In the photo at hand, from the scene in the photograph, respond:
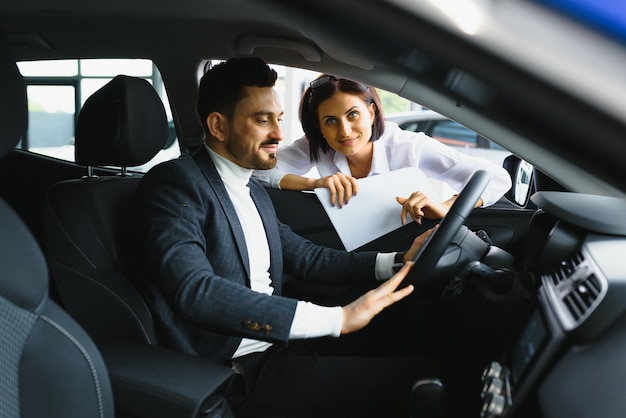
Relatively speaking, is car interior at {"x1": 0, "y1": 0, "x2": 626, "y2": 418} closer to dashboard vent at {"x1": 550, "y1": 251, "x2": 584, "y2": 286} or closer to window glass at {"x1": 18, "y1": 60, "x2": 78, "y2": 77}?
dashboard vent at {"x1": 550, "y1": 251, "x2": 584, "y2": 286}

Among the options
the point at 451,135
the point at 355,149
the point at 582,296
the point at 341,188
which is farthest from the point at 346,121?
the point at 451,135

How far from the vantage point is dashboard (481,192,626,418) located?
3.44 ft

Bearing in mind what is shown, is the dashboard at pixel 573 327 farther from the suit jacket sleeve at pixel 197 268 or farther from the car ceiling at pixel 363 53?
the suit jacket sleeve at pixel 197 268

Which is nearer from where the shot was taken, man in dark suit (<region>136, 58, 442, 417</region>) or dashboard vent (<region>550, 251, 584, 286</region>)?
dashboard vent (<region>550, 251, 584, 286</region>)

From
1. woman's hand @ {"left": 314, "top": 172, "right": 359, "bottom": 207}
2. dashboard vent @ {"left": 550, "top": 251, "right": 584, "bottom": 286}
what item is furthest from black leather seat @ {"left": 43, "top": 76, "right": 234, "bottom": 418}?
dashboard vent @ {"left": 550, "top": 251, "right": 584, "bottom": 286}

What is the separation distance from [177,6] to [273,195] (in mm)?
678

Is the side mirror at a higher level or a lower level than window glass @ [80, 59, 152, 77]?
higher

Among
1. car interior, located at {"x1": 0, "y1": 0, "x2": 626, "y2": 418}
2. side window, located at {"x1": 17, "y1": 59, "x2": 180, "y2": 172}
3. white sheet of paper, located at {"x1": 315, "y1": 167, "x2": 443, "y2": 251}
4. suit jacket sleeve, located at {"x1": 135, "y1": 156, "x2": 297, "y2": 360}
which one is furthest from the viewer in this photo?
side window, located at {"x1": 17, "y1": 59, "x2": 180, "y2": 172}

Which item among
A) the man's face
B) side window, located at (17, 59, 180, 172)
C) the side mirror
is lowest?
side window, located at (17, 59, 180, 172)

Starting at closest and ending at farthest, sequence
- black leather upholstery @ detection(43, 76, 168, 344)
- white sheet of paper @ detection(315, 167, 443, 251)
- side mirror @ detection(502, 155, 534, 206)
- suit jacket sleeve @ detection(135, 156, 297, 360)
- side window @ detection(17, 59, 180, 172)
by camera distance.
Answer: suit jacket sleeve @ detection(135, 156, 297, 360), black leather upholstery @ detection(43, 76, 168, 344), side mirror @ detection(502, 155, 534, 206), white sheet of paper @ detection(315, 167, 443, 251), side window @ detection(17, 59, 180, 172)

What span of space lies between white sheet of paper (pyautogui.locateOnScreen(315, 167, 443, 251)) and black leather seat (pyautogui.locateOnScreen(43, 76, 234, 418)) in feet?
1.94

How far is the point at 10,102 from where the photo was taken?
1347mm

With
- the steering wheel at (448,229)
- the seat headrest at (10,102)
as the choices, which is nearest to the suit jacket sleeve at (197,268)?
the steering wheel at (448,229)

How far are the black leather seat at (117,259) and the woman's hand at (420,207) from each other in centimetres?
75
